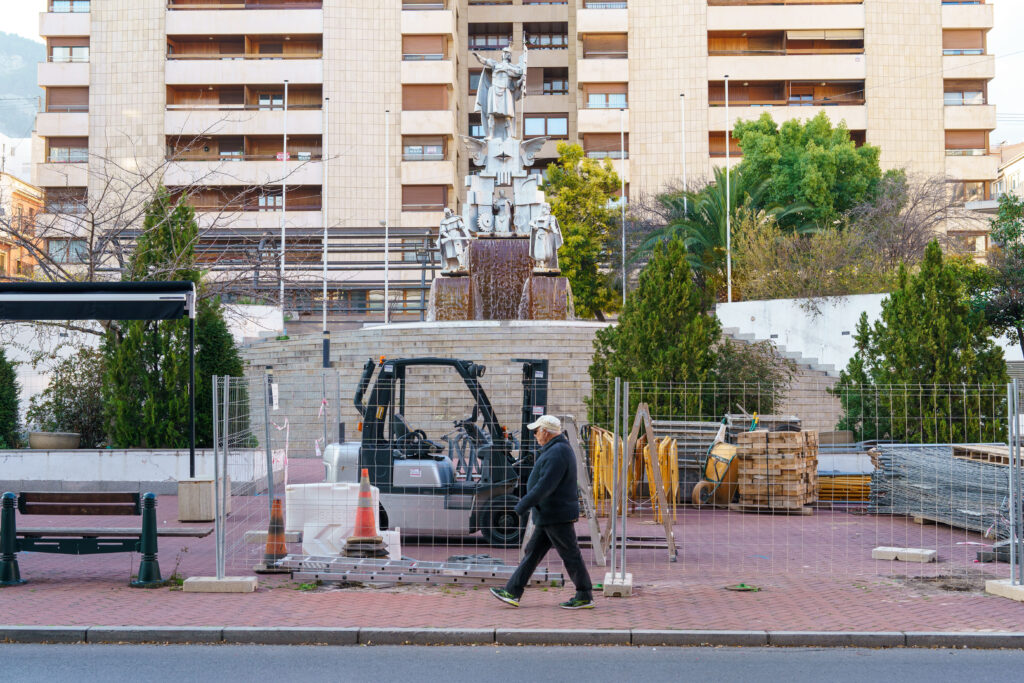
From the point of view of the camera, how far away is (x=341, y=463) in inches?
482

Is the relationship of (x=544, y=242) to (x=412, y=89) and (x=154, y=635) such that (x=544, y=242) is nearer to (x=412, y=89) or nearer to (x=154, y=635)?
(x=154, y=635)

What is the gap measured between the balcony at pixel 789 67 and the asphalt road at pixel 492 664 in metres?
53.9

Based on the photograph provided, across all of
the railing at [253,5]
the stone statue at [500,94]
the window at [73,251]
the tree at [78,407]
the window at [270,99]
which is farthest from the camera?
the window at [270,99]

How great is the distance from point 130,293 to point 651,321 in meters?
9.25

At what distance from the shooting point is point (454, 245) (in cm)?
3141

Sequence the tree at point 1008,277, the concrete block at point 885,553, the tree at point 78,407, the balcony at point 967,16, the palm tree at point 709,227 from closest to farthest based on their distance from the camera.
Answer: the concrete block at point 885,553, the tree at point 78,407, the tree at point 1008,277, the palm tree at point 709,227, the balcony at point 967,16

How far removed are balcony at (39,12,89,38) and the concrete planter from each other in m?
45.8

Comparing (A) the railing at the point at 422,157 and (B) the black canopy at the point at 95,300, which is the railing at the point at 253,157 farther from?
(B) the black canopy at the point at 95,300

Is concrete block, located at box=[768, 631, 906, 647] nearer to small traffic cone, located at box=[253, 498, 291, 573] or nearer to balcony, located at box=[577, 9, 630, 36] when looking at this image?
small traffic cone, located at box=[253, 498, 291, 573]

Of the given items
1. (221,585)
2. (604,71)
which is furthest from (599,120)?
(221,585)

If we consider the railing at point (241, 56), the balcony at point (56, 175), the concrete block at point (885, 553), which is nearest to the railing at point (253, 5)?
the railing at point (241, 56)

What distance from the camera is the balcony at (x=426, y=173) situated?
189 feet

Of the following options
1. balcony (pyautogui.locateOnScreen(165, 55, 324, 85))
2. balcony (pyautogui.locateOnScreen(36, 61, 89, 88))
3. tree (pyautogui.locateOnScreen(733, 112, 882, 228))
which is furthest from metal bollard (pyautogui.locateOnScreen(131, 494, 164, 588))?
balcony (pyautogui.locateOnScreen(36, 61, 89, 88))

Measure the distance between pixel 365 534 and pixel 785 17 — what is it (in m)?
54.4
